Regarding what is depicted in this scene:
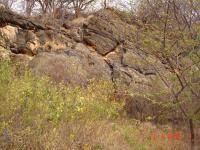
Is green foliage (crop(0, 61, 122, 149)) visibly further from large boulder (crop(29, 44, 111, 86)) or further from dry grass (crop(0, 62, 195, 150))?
large boulder (crop(29, 44, 111, 86))

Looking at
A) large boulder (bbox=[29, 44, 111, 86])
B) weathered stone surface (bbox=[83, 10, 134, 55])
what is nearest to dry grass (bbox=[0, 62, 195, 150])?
large boulder (bbox=[29, 44, 111, 86])

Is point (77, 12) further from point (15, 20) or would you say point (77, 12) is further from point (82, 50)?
point (15, 20)

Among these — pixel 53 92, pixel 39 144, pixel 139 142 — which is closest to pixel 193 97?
pixel 139 142

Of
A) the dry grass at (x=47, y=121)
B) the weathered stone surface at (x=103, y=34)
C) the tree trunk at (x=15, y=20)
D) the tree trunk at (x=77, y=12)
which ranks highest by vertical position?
the tree trunk at (x=77, y=12)

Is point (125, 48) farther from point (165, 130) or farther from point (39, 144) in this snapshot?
point (39, 144)

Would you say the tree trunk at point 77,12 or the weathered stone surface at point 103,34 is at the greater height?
the tree trunk at point 77,12

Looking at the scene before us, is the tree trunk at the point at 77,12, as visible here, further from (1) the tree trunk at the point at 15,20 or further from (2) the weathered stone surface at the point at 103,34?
(1) the tree trunk at the point at 15,20

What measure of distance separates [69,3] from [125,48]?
5.76 meters

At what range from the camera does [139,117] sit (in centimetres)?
1327

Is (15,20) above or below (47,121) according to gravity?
above

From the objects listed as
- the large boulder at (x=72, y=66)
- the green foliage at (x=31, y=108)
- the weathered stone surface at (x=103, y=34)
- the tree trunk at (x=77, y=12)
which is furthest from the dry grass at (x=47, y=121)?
the tree trunk at (x=77, y=12)

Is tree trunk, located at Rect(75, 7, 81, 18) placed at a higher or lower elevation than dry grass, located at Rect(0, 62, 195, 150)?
higher

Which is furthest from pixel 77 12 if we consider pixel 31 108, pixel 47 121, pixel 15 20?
pixel 47 121

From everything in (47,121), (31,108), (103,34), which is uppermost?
(103,34)
